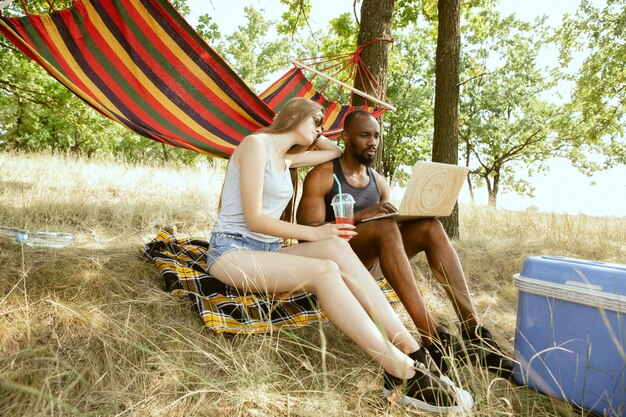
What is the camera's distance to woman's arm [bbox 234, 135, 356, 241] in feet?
5.31

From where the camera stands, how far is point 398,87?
16406mm

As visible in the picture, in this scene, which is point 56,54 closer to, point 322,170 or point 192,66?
point 192,66

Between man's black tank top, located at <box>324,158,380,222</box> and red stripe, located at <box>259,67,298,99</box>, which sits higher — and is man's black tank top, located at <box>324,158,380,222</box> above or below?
below

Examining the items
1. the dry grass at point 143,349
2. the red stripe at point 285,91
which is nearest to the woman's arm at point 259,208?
the dry grass at point 143,349

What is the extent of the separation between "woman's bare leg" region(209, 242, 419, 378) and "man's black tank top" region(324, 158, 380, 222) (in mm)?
625

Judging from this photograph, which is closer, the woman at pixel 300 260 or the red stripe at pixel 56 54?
the woman at pixel 300 260

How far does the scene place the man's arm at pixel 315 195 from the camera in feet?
6.81

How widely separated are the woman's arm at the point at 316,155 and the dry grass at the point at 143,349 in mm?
723

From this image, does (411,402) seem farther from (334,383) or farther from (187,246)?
(187,246)

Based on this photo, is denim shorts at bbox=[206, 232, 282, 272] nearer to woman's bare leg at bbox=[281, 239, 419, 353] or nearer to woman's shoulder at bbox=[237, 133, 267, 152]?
woman's bare leg at bbox=[281, 239, 419, 353]

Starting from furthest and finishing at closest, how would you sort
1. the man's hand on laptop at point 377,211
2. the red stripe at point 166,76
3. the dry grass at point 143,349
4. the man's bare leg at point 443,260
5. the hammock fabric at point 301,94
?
the hammock fabric at point 301,94 → the red stripe at point 166,76 → the man's hand on laptop at point 377,211 → the man's bare leg at point 443,260 → the dry grass at point 143,349

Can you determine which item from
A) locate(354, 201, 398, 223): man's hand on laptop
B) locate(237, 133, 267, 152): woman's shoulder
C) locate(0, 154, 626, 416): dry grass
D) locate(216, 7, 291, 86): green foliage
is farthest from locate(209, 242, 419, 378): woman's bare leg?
locate(216, 7, 291, 86): green foliage

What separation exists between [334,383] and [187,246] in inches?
40.0

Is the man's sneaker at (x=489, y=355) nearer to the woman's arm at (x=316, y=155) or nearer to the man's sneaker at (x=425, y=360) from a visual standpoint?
the man's sneaker at (x=425, y=360)
